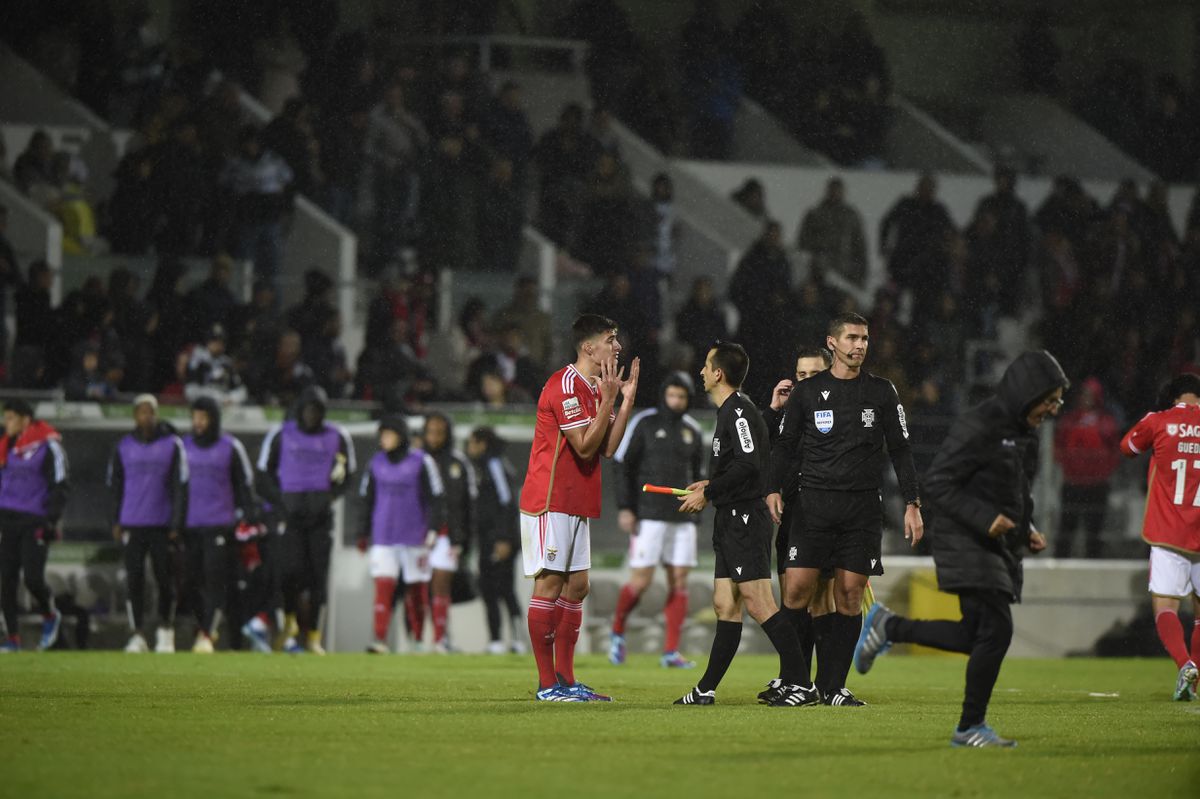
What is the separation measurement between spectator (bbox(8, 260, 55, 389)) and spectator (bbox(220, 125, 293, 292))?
7.83 ft

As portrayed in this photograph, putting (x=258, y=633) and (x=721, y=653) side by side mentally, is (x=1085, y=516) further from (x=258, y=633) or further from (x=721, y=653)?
(x=721, y=653)

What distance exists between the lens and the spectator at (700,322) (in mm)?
21359

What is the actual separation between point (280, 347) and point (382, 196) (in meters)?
3.71

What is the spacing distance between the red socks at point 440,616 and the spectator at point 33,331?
15.1 ft

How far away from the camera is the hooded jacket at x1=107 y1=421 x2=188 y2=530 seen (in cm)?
1659

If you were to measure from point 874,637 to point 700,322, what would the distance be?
12.8 meters

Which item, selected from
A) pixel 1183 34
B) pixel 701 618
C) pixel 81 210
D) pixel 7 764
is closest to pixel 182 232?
pixel 81 210

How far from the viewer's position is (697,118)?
85.3 feet

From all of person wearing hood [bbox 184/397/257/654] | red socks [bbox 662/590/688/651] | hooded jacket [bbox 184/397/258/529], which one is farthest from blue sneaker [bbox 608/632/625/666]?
hooded jacket [bbox 184/397/258/529]

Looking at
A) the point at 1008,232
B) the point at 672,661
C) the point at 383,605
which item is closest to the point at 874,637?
the point at 672,661

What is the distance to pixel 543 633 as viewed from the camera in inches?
385

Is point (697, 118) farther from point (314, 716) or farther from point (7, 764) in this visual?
point (7, 764)

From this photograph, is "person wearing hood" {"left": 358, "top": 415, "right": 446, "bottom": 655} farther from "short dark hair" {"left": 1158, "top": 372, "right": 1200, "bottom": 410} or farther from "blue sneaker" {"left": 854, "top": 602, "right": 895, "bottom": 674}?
"blue sneaker" {"left": 854, "top": 602, "right": 895, "bottom": 674}

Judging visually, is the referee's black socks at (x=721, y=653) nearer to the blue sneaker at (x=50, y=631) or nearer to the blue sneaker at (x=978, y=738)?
the blue sneaker at (x=978, y=738)
